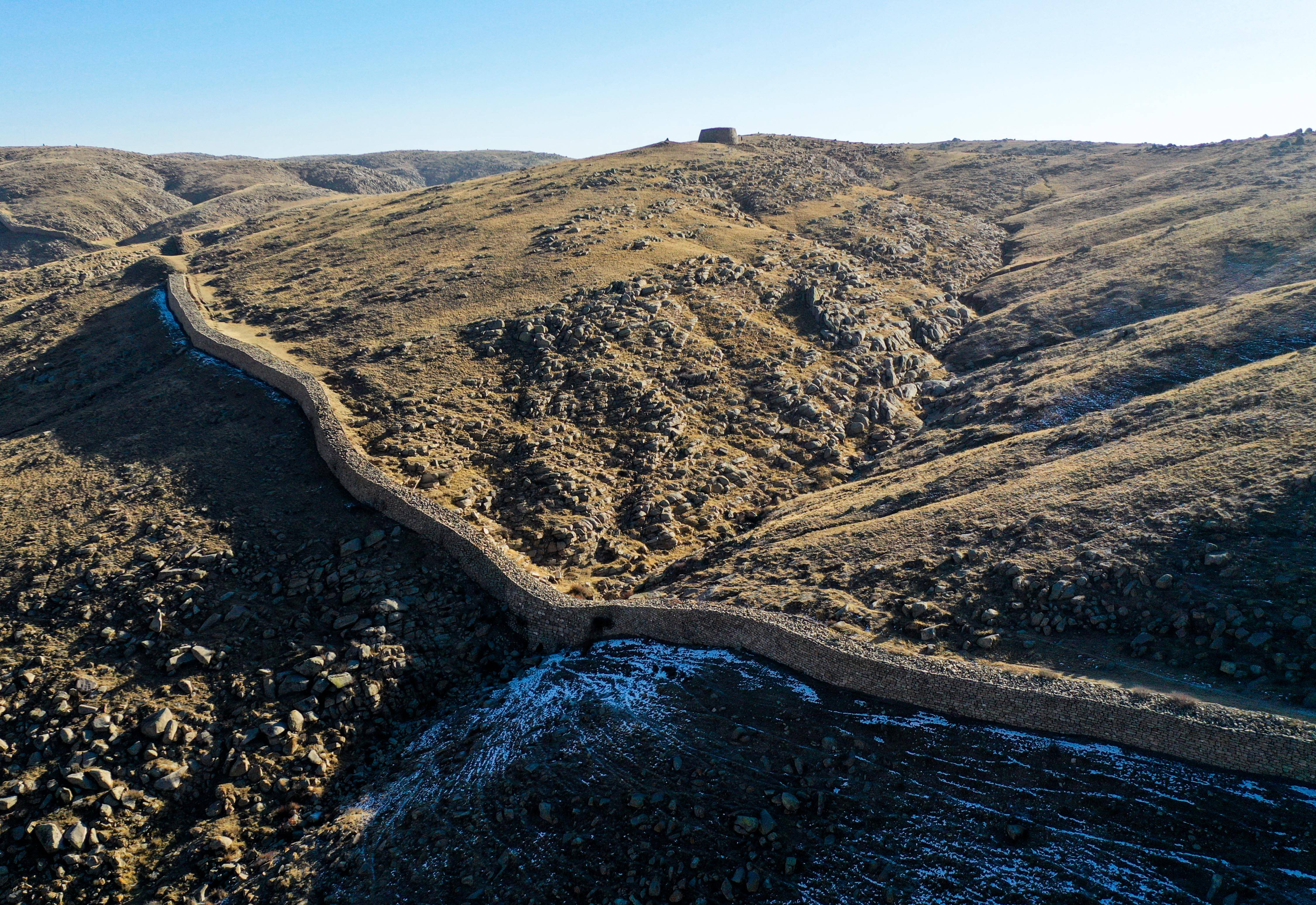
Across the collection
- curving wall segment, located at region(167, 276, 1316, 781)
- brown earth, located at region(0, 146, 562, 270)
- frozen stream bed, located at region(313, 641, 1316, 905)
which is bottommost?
frozen stream bed, located at region(313, 641, 1316, 905)

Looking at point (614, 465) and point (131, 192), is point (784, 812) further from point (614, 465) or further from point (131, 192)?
point (131, 192)

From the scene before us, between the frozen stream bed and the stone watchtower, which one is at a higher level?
the stone watchtower

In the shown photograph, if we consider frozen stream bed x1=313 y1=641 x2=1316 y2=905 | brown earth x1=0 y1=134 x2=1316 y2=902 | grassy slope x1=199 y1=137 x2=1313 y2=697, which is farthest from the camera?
grassy slope x1=199 y1=137 x2=1313 y2=697

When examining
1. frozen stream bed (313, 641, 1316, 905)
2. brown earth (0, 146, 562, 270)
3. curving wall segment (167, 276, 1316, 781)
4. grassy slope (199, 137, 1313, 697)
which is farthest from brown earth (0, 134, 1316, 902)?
brown earth (0, 146, 562, 270)

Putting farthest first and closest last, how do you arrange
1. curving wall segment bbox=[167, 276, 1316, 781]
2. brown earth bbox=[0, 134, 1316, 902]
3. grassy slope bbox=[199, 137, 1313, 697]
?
1. grassy slope bbox=[199, 137, 1313, 697]
2. brown earth bbox=[0, 134, 1316, 902]
3. curving wall segment bbox=[167, 276, 1316, 781]

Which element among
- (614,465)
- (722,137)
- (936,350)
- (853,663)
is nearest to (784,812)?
(853,663)

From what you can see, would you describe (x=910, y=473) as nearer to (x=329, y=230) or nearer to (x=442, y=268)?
(x=442, y=268)

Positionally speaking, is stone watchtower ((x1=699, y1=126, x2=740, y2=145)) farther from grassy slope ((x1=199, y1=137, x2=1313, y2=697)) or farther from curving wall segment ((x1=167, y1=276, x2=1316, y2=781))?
curving wall segment ((x1=167, y1=276, x2=1316, y2=781))
